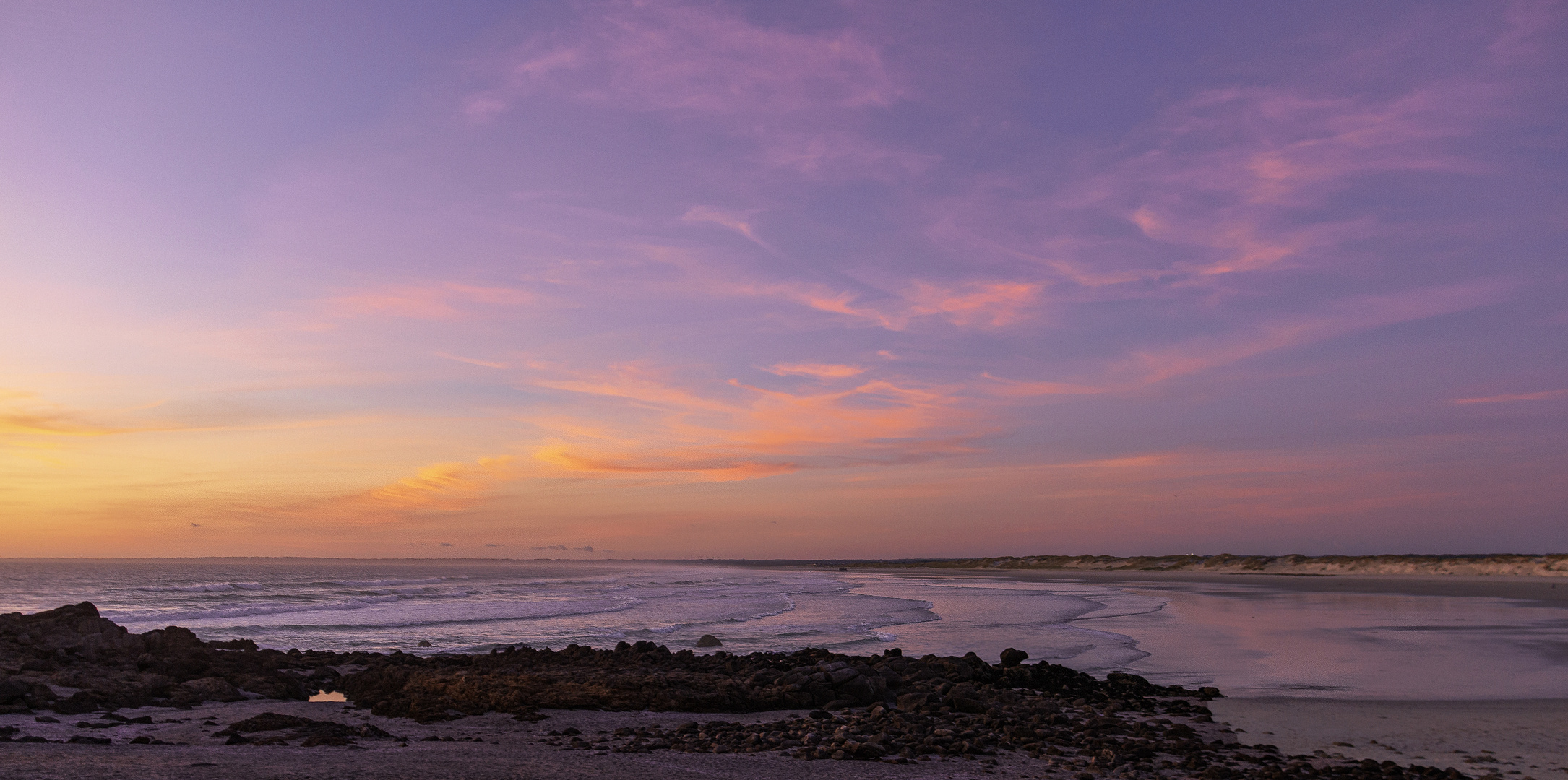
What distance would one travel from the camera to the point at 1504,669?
19.8 m

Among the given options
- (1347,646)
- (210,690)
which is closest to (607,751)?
(210,690)

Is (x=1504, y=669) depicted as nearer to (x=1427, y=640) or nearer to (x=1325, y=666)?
(x=1325, y=666)

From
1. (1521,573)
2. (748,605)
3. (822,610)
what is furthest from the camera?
(1521,573)

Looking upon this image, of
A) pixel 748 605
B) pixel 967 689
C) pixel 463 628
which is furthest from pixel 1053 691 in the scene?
pixel 748 605

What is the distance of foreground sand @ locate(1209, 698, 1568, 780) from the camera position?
38.3ft

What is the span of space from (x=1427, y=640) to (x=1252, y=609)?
45.6 ft

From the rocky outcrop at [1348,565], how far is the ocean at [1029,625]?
3222cm

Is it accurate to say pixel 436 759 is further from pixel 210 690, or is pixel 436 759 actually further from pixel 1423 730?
pixel 1423 730

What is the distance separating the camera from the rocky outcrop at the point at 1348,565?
81.2 metres

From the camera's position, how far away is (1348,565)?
98.8 metres

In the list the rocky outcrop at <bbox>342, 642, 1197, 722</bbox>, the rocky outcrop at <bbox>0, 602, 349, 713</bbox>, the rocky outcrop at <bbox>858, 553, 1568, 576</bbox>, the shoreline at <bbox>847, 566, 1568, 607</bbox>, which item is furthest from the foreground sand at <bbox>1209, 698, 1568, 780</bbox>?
the rocky outcrop at <bbox>858, 553, 1568, 576</bbox>

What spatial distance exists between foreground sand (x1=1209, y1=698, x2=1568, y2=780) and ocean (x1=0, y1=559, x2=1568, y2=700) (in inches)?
50.8

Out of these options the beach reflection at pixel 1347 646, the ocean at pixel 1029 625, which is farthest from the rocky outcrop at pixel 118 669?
the beach reflection at pixel 1347 646

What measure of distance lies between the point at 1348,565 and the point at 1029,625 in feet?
275
